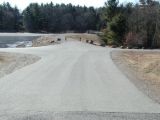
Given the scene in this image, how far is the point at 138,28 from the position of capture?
221 ft

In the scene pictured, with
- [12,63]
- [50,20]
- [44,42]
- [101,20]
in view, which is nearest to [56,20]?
[50,20]

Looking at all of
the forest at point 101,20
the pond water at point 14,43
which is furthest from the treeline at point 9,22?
the pond water at point 14,43

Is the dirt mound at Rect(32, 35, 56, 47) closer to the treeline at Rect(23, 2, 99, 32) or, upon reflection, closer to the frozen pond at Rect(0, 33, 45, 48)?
the frozen pond at Rect(0, 33, 45, 48)

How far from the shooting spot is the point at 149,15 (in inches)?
2598

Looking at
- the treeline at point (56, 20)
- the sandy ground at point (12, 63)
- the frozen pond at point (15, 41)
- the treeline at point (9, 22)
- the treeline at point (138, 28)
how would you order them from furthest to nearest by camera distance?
the treeline at point (9, 22)
the treeline at point (56, 20)
the frozen pond at point (15, 41)
the treeline at point (138, 28)
the sandy ground at point (12, 63)

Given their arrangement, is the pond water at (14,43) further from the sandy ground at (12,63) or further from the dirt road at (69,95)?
the dirt road at (69,95)

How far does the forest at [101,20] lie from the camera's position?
6500 centimetres

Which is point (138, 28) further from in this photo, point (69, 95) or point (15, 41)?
point (69, 95)

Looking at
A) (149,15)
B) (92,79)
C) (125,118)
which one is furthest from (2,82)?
(149,15)

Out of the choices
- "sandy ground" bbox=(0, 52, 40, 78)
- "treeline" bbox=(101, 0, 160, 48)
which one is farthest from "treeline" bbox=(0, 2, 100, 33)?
"sandy ground" bbox=(0, 52, 40, 78)

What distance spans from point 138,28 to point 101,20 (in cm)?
5582

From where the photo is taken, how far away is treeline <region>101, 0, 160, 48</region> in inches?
2494

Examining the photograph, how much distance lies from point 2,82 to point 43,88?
2.53 metres

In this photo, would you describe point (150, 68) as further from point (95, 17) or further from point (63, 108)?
point (95, 17)
